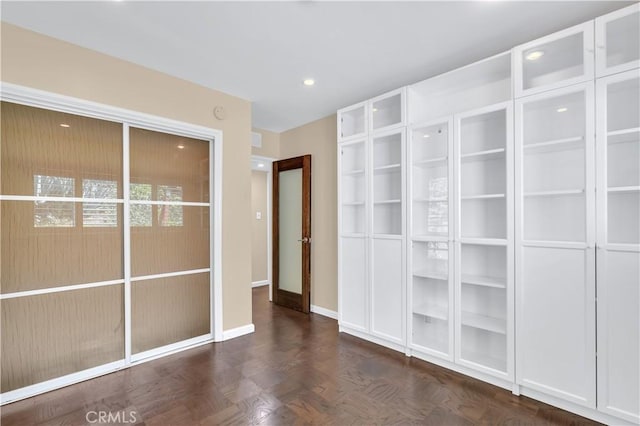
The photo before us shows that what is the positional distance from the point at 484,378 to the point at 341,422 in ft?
4.39

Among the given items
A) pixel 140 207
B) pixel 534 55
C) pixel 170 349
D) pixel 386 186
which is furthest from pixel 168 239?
pixel 534 55

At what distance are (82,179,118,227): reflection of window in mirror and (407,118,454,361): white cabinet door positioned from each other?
9.16 feet

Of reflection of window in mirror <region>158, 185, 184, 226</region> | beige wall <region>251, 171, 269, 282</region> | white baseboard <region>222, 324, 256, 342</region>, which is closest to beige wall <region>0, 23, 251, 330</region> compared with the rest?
white baseboard <region>222, 324, 256, 342</region>

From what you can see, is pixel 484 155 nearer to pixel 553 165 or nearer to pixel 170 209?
pixel 553 165

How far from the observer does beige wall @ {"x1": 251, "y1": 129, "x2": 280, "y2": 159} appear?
482 centimetres

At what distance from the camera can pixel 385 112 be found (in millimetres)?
3527

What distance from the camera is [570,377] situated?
2.18 m

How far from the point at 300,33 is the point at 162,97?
1.57m

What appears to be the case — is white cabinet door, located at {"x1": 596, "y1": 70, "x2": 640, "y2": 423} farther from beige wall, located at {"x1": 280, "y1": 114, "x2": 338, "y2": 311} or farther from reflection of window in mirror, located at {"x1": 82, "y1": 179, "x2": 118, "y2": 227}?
reflection of window in mirror, located at {"x1": 82, "y1": 179, "x2": 118, "y2": 227}

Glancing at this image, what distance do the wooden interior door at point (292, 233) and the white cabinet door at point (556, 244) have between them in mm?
2722

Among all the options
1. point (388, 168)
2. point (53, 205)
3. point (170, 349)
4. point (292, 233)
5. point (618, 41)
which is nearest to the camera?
point (618, 41)

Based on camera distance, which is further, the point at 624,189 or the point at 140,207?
the point at 140,207

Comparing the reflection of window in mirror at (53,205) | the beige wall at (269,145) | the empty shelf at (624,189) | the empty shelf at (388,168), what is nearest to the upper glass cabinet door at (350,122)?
the empty shelf at (388,168)

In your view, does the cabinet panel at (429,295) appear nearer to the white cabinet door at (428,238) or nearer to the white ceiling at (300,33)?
the white cabinet door at (428,238)
